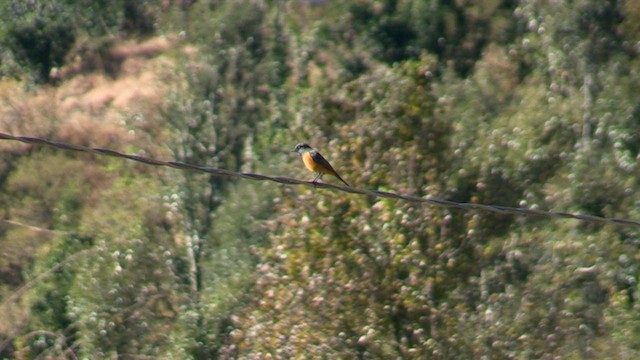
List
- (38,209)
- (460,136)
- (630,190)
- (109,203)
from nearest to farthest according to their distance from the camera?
(460,136), (630,190), (109,203), (38,209)

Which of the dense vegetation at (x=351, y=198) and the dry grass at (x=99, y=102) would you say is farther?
the dry grass at (x=99, y=102)

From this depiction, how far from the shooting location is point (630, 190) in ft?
56.9

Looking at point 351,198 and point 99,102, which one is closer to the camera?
point 351,198

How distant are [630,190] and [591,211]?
1.84 ft

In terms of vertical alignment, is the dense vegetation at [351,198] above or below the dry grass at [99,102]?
below

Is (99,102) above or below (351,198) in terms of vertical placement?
above

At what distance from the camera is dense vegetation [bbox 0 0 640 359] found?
47.8 feet

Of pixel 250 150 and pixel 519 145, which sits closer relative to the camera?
pixel 519 145

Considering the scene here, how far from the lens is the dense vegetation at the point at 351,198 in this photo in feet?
47.8

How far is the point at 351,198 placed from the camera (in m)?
14.8

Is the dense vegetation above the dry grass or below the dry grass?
below

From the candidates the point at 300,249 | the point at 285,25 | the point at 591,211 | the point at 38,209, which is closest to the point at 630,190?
the point at 591,211

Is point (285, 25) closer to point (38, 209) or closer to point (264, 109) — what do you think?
point (264, 109)

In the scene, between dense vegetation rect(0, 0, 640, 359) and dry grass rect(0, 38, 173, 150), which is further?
dry grass rect(0, 38, 173, 150)
